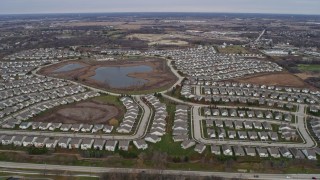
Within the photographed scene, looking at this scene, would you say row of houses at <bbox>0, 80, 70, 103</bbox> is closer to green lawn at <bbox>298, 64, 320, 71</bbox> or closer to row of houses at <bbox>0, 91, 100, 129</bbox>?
row of houses at <bbox>0, 91, 100, 129</bbox>

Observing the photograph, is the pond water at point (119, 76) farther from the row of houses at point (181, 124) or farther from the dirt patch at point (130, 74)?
the row of houses at point (181, 124)

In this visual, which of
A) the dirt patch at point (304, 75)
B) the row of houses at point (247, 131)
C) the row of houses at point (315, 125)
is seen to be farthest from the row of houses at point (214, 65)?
the row of houses at point (315, 125)

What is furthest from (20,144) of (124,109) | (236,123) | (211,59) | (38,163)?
(211,59)

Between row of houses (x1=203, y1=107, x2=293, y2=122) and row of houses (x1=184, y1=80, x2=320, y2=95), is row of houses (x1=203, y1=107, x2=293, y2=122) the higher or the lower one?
the lower one

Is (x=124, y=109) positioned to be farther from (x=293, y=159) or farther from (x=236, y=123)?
(x=293, y=159)

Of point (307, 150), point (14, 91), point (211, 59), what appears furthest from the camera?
point (211, 59)

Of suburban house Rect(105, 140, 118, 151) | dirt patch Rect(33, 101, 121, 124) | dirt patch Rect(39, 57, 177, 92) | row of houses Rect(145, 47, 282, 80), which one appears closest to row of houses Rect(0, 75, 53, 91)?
dirt patch Rect(39, 57, 177, 92)
